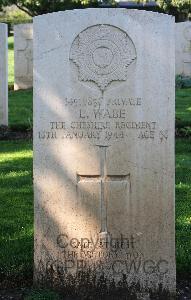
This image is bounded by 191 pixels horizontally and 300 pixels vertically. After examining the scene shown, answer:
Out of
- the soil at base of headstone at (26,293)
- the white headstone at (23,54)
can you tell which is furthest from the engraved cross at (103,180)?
the white headstone at (23,54)

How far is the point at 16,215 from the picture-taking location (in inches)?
224

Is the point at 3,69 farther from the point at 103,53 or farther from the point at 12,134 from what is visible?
the point at 103,53

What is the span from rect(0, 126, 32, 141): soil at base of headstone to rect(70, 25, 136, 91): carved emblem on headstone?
6183 mm

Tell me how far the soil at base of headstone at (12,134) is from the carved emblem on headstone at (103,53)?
6183 mm

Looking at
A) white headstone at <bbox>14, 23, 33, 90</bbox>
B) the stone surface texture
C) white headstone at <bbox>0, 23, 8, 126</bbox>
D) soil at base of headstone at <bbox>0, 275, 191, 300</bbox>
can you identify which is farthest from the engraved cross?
the stone surface texture

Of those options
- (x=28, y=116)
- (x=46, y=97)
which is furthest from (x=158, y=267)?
(x=28, y=116)

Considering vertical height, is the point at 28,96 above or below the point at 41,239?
above

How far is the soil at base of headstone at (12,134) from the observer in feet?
33.3

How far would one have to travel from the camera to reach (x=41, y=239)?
4.16 meters

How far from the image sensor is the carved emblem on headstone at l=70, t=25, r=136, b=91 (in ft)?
13.1

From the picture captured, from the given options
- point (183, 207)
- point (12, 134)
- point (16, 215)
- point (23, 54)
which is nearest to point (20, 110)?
point (12, 134)

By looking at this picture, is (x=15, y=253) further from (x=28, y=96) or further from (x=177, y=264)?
(x=28, y=96)

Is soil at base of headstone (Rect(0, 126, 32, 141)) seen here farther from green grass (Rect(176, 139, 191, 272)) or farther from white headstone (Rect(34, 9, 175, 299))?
white headstone (Rect(34, 9, 175, 299))

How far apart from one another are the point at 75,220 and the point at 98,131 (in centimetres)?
62
